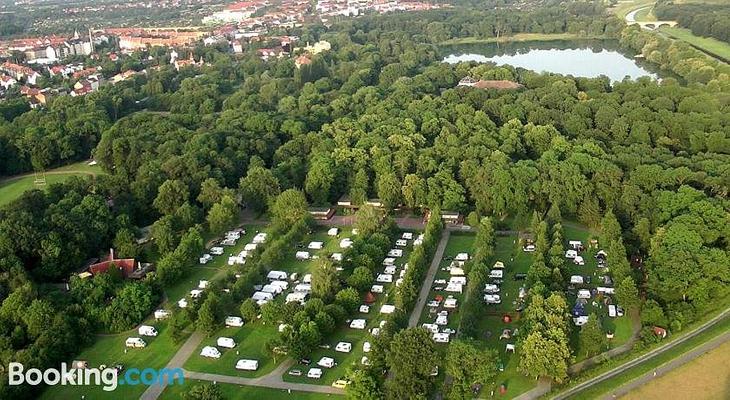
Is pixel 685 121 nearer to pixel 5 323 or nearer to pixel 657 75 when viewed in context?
pixel 657 75

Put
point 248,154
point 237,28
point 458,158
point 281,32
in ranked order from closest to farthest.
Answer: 1. point 458,158
2. point 248,154
3. point 281,32
4. point 237,28

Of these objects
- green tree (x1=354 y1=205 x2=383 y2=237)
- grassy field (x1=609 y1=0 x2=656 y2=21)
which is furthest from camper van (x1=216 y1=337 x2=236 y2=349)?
grassy field (x1=609 y1=0 x2=656 y2=21)

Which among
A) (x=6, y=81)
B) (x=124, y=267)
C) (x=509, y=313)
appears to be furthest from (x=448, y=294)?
(x=6, y=81)

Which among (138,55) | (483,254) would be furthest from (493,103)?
(138,55)

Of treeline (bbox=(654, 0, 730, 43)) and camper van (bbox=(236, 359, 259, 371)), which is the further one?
treeline (bbox=(654, 0, 730, 43))

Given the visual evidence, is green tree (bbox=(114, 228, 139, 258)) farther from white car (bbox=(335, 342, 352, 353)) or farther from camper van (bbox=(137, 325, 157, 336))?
white car (bbox=(335, 342, 352, 353))

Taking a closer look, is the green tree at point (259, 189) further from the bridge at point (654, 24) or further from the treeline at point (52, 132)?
the bridge at point (654, 24)

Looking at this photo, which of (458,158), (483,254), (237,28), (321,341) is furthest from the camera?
(237,28)
